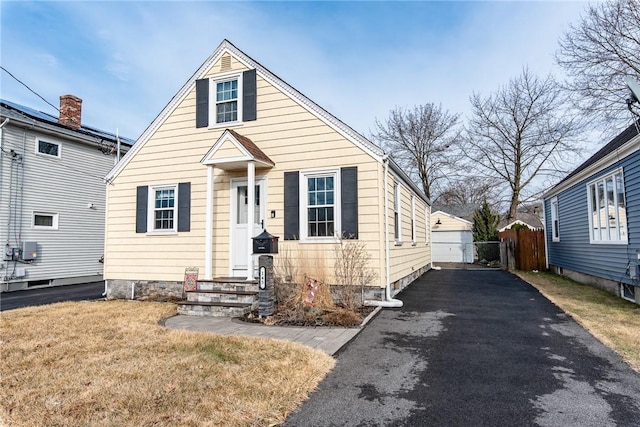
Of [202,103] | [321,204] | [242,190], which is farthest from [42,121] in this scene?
[321,204]

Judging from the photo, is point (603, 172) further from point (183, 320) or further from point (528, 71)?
point (528, 71)

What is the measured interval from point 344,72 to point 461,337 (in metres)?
12.3

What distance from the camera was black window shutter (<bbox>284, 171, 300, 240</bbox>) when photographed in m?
8.23

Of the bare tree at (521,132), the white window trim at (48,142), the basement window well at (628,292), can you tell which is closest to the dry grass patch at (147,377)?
the basement window well at (628,292)

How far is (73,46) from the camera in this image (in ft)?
36.0

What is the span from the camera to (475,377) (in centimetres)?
395

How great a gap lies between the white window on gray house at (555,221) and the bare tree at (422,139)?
13.8 meters

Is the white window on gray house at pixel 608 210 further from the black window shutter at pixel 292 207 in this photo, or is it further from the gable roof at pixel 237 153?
the gable roof at pixel 237 153

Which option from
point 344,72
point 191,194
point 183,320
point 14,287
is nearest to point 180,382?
point 183,320

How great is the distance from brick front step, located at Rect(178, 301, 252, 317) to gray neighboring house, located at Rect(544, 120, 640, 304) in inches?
329

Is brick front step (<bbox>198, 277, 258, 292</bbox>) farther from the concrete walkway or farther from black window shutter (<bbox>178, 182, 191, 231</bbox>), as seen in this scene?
black window shutter (<bbox>178, 182, 191, 231</bbox>)

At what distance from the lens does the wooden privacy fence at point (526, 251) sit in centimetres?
1614

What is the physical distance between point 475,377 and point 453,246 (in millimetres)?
23663

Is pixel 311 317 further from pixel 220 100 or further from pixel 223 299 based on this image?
pixel 220 100
